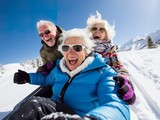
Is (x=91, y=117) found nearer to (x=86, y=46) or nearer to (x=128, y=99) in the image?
(x=128, y=99)

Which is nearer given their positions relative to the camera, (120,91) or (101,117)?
(101,117)

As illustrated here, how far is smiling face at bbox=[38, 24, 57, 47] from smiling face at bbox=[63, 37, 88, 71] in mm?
1361

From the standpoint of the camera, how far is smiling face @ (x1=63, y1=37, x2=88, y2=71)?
2.49m

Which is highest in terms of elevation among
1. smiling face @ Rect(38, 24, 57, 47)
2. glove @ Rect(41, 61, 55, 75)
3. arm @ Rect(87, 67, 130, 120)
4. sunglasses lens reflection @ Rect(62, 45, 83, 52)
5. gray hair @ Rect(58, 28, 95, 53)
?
smiling face @ Rect(38, 24, 57, 47)

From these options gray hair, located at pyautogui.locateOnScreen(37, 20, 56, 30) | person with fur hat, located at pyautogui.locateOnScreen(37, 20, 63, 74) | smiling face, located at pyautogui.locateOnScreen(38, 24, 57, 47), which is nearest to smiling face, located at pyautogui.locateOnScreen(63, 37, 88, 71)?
person with fur hat, located at pyautogui.locateOnScreen(37, 20, 63, 74)

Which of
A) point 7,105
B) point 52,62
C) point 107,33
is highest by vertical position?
point 107,33

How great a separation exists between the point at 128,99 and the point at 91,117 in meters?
0.75

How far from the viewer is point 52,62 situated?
144 inches

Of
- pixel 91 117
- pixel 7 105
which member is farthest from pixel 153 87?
pixel 91 117

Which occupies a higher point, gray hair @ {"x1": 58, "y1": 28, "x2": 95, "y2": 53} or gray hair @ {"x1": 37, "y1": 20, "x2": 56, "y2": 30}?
gray hair @ {"x1": 37, "y1": 20, "x2": 56, "y2": 30}

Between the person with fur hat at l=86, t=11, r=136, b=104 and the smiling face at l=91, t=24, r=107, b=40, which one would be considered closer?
the person with fur hat at l=86, t=11, r=136, b=104

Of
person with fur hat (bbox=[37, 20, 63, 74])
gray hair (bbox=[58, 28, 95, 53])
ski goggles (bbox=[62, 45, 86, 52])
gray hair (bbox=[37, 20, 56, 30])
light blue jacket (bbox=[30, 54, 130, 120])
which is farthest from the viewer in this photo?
gray hair (bbox=[37, 20, 56, 30])

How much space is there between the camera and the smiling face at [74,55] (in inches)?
97.9

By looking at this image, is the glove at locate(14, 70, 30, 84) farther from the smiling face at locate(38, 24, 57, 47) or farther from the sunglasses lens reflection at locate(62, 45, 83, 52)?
the sunglasses lens reflection at locate(62, 45, 83, 52)
